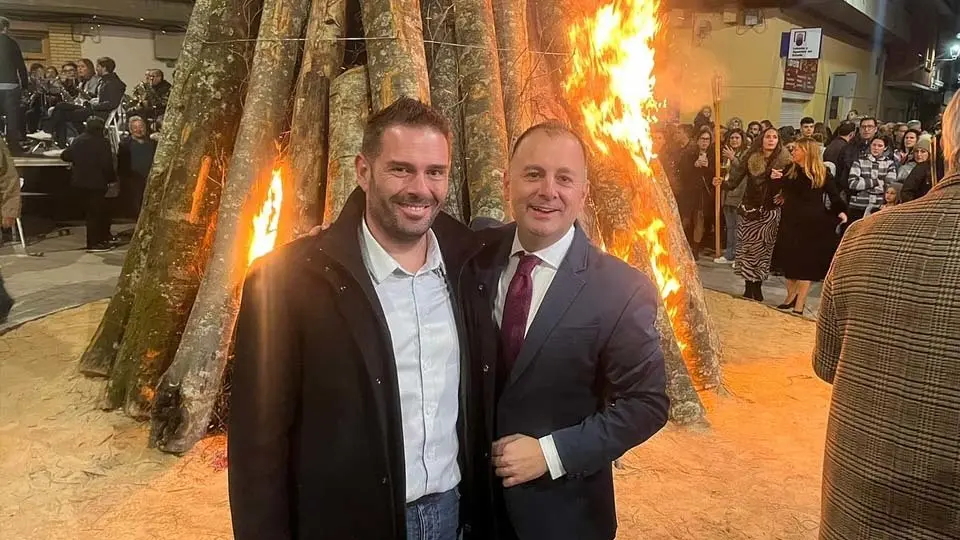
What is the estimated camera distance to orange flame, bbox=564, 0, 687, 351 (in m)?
4.59

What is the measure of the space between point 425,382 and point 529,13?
146 inches

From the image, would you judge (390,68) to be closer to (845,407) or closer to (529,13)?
(529,13)

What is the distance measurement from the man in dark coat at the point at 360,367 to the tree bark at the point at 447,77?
2357 mm

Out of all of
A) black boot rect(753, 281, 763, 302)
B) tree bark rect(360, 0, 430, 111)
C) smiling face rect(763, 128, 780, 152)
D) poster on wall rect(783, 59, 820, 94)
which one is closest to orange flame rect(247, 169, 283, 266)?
tree bark rect(360, 0, 430, 111)

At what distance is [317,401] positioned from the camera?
1636 mm

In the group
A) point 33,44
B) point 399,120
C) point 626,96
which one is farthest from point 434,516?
point 33,44

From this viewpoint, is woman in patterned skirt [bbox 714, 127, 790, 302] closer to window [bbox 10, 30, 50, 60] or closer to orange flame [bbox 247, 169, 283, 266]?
orange flame [bbox 247, 169, 283, 266]

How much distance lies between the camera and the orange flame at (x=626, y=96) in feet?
15.1

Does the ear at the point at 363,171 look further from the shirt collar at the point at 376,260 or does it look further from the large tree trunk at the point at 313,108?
the large tree trunk at the point at 313,108

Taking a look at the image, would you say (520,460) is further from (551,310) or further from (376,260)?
(376,260)

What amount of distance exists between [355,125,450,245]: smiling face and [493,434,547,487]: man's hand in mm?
573

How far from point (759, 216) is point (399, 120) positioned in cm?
672

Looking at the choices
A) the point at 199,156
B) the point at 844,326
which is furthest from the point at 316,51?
the point at 844,326

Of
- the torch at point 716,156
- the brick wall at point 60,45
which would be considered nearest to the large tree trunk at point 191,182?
the torch at point 716,156
